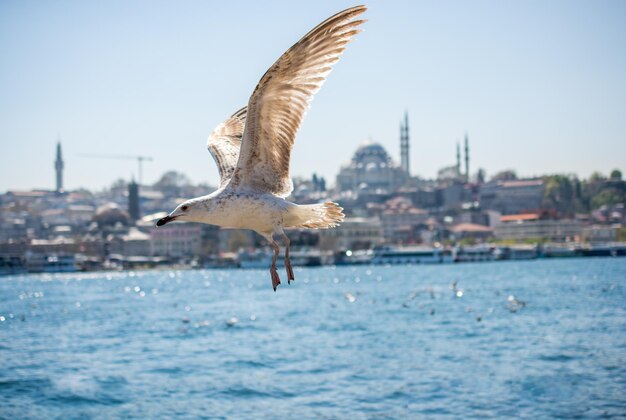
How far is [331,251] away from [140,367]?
225 feet

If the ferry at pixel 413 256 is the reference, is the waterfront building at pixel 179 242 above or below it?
above

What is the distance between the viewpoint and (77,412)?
17297 millimetres

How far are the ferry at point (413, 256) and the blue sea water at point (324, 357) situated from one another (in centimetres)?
3822

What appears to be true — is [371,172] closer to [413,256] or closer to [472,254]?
[472,254]

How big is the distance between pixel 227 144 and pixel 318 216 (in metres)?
0.96

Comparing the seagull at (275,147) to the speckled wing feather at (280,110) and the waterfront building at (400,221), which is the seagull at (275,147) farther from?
the waterfront building at (400,221)

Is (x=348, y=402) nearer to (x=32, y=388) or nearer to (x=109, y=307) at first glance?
(x=32, y=388)

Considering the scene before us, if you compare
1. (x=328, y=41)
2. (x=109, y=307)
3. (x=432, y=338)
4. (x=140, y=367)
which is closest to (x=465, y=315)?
(x=432, y=338)

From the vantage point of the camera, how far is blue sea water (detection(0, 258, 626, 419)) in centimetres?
1708

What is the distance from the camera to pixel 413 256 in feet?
281

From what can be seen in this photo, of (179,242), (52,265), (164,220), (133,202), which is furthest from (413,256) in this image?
(164,220)

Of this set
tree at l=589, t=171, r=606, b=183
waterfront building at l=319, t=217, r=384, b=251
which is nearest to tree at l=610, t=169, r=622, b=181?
tree at l=589, t=171, r=606, b=183

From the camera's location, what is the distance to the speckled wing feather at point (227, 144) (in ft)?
17.4

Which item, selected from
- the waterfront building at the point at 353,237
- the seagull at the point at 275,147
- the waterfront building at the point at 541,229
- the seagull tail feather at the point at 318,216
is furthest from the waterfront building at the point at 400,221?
the seagull at the point at 275,147
